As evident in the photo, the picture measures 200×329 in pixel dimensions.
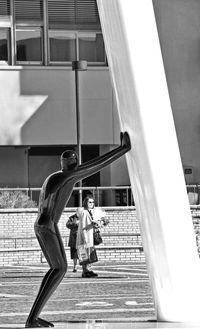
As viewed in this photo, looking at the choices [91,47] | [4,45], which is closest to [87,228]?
[4,45]

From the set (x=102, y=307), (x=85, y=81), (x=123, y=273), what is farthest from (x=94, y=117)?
(x=102, y=307)

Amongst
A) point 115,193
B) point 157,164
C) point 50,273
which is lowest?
point 50,273

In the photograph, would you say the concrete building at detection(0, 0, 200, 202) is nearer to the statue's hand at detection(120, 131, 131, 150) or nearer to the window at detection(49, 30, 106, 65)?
the window at detection(49, 30, 106, 65)

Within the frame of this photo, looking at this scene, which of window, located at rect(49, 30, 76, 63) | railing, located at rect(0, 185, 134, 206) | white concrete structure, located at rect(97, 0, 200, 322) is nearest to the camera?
white concrete structure, located at rect(97, 0, 200, 322)

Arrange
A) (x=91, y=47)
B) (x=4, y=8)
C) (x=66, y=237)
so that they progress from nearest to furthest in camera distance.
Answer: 1. (x=66, y=237)
2. (x=4, y=8)
3. (x=91, y=47)

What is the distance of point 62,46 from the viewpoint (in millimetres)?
44594

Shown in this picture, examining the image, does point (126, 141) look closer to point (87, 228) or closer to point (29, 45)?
point (87, 228)

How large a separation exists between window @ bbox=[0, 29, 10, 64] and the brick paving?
16.8m

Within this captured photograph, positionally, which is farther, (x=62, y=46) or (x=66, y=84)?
(x=62, y=46)

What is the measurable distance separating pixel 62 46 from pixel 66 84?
2221mm

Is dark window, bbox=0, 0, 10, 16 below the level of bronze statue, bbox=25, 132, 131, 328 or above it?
above

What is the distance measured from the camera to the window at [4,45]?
143ft

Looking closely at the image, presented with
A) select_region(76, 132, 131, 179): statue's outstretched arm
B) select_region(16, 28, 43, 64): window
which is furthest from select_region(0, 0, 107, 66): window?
select_region(76, 132, 131, 179): statue's outstretched arm

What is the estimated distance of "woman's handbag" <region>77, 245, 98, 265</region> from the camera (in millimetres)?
24281
